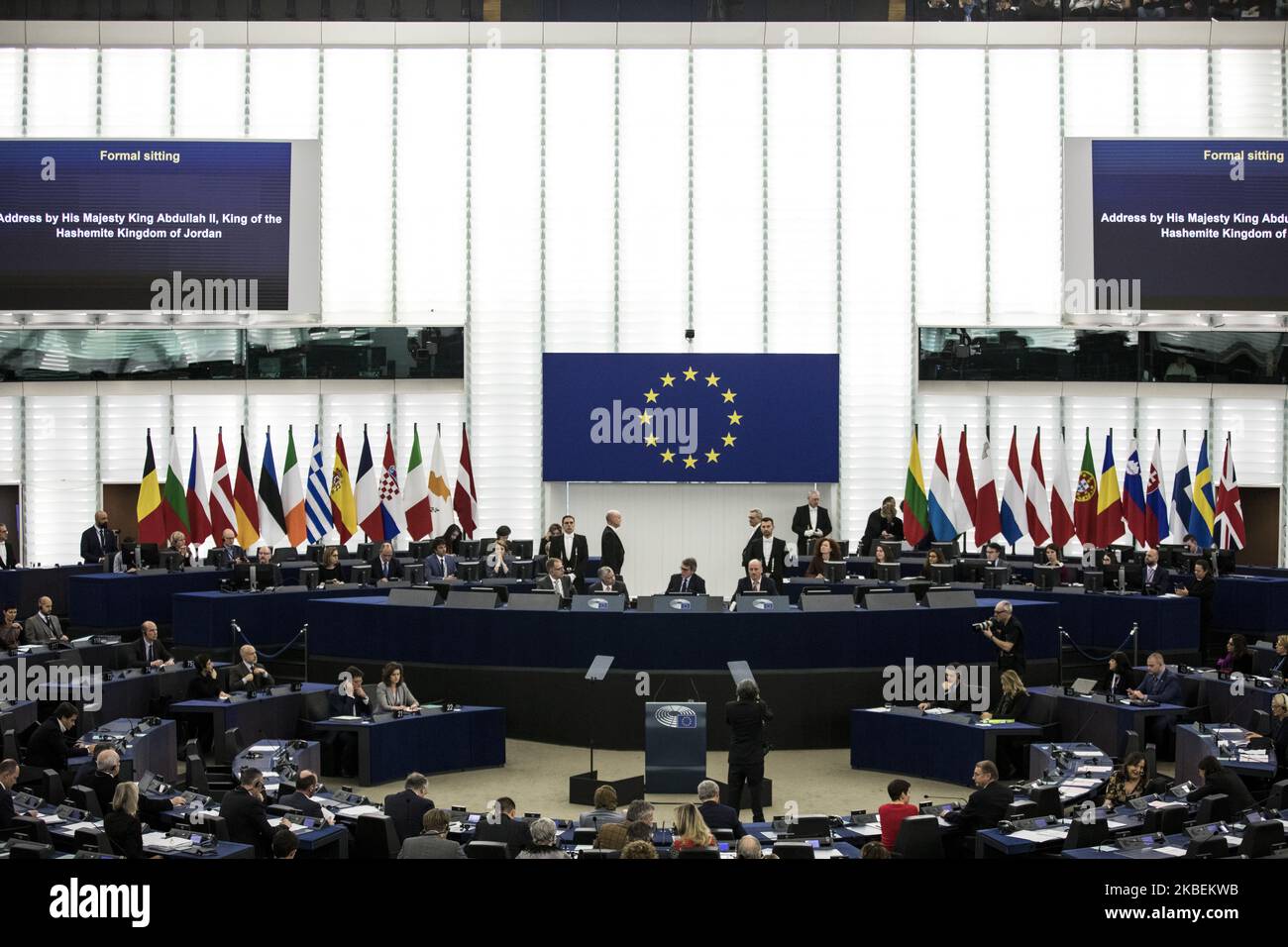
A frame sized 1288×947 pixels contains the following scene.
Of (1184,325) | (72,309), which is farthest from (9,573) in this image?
(1184,325)

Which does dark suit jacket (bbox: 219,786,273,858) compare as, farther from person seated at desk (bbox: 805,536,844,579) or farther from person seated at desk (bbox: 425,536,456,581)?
person seated at desk (bbox: 805,536,844,579)

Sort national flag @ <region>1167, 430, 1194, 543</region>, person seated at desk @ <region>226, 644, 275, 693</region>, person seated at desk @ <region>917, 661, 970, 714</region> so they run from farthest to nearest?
national flag @ <region>1167, 430, 1194, 543</region>
person seated at desk @ <region>226, 644, 275, 693</region>
person seated at desk @ <region>917, 661, 970, 714</region>

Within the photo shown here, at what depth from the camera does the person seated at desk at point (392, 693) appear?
15992 mm

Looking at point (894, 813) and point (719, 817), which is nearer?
point (719, 817)

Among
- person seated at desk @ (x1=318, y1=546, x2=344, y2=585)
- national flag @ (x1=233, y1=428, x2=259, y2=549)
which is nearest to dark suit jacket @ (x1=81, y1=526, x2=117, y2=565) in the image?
national flag @ (x1=233, y1=428, x2=259, y2=549)

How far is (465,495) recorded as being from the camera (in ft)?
83.6

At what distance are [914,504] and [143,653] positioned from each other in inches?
543

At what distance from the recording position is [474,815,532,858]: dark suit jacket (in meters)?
10.3

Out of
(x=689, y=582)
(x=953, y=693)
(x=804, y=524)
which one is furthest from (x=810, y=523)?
(x=953, y=693)

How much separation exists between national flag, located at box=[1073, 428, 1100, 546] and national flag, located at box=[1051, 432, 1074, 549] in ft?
0.60

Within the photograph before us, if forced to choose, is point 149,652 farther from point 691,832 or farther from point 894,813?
point 894,813

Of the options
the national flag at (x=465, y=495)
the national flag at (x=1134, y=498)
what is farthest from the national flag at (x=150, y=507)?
the national flag at (x=1134, y=498)

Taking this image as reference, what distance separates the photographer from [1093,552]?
22953 millimetres
